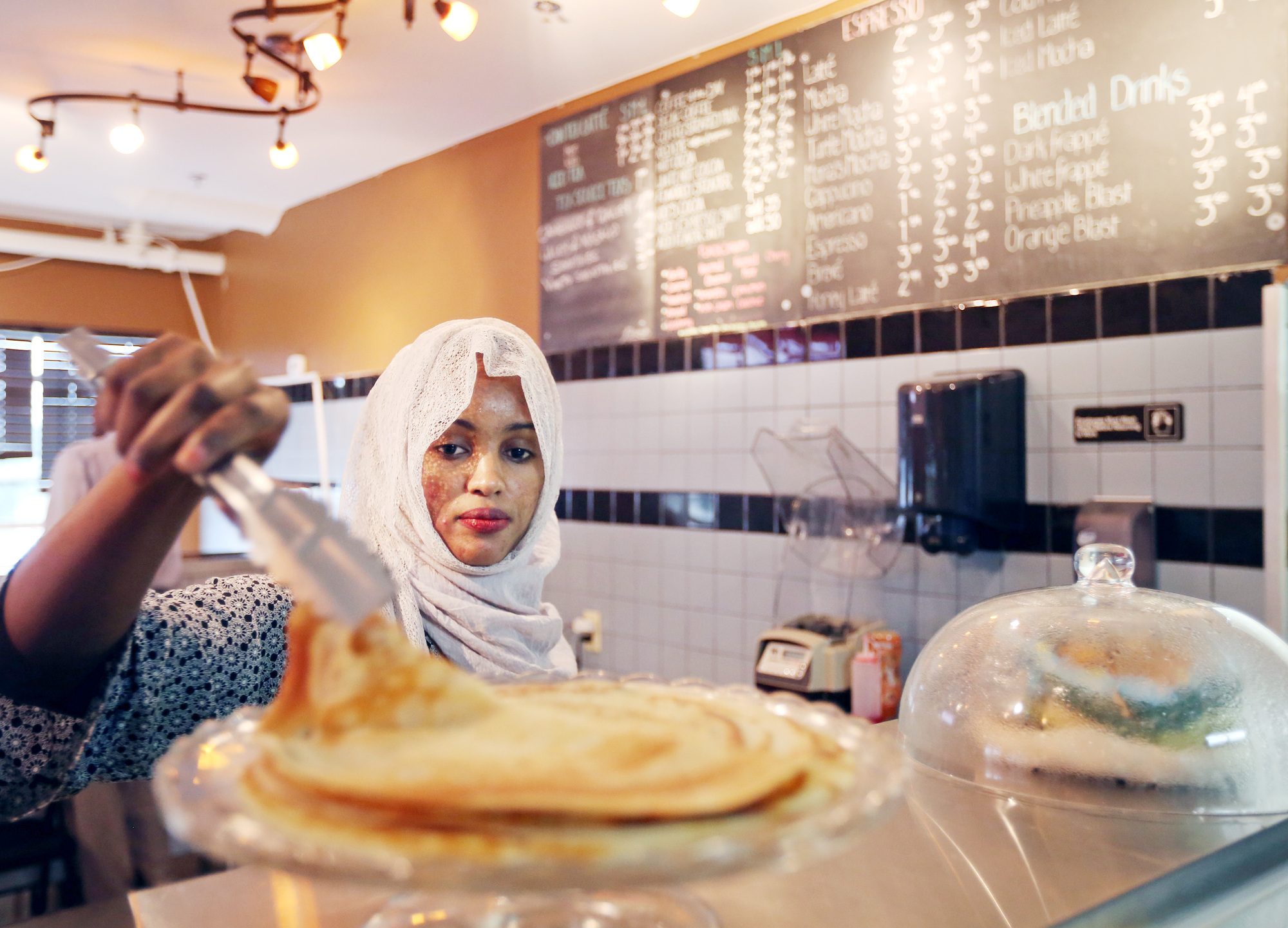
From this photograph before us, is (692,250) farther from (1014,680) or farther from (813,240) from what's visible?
(1014,680)

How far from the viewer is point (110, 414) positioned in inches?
31.6

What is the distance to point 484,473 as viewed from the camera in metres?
1.69

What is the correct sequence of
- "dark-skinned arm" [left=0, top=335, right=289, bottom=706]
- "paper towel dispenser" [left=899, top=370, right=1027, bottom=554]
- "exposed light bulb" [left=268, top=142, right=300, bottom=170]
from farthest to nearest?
"exposed light bulb" [left=268, top=142, right=300, bottom=170] → "paper towel dispenser" [left=899, top=370, right=1027, bottom=554] → "dark-skinned arm" [left=0, top=335, right=289, bottom=706]

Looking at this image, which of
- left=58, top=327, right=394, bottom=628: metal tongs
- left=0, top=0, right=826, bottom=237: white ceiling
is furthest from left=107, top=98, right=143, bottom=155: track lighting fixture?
left=58, top=327, right=394, bottom=628: metal tongs

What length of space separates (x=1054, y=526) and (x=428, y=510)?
1989 mm

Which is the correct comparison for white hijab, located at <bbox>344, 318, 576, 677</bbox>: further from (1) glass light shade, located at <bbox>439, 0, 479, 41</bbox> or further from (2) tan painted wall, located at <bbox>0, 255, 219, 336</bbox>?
(2) tan painted wall, located at <bbox>0, 255, 219, 336</bbox>

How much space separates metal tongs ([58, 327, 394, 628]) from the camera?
56 centimetres

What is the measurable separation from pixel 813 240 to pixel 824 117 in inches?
17.5

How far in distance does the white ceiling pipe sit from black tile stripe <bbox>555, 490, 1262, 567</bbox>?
4.86 meters

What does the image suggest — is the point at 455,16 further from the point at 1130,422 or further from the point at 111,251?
the point at 111,251

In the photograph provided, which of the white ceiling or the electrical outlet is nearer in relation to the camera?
the white ceiling

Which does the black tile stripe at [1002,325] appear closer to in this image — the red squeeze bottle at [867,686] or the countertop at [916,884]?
the red squeeze bottle at [867,686]

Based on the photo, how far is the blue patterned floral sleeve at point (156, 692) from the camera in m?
1.22

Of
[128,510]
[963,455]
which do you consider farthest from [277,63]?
[128,510]
